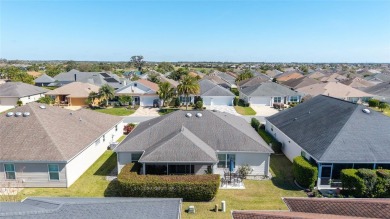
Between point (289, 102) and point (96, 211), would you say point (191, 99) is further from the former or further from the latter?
point (96, 211)

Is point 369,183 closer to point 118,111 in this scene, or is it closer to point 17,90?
point 118,111

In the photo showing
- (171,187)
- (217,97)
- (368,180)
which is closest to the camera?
(171,187)

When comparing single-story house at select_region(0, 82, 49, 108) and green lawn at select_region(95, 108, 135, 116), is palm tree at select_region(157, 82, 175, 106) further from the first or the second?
single-story house at select_region(0, 82, 49, 108)

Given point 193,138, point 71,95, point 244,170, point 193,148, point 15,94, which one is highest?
point 193,138

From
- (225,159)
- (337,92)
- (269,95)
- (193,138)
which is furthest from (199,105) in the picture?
(225,159)

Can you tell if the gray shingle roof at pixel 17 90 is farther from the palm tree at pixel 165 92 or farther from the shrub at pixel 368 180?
the shrub at pixel 368 180

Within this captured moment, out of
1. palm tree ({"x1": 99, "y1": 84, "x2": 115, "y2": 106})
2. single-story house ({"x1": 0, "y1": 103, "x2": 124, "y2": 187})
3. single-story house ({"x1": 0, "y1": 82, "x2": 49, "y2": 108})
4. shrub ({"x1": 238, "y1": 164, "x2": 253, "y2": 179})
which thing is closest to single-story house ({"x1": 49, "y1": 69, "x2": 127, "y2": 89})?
single-story house ({"x1": 0, "y1": 82, "x2": 49, "y2": 108})

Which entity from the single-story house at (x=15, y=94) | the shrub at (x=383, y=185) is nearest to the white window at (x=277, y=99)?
the shrub at (x=383, y=185)
